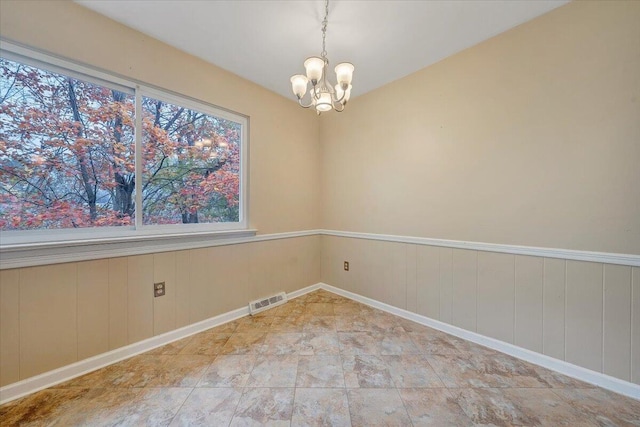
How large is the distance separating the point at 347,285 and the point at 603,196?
7.82 ft

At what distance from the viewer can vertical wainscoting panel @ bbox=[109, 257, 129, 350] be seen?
5.87 ft

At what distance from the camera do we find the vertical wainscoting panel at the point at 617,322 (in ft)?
4.87

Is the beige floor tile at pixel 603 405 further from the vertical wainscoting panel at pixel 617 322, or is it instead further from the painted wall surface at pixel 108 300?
the painted wall surface at pixel 108 300

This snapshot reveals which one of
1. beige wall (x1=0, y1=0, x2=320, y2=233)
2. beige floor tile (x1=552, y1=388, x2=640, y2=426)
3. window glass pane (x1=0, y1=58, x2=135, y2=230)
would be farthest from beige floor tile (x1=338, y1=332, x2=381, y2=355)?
window glass pane (x1=0, y1=58, x2=135, y2=230)

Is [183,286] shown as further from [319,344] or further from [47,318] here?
[319,344]

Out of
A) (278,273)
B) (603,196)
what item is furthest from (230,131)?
(603,196)

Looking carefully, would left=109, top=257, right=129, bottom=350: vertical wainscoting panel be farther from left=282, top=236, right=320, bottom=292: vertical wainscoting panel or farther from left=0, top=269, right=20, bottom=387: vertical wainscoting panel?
left=282, top=236, right=320, bottom=292: vertical wainscoting panel

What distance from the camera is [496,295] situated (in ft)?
6.50

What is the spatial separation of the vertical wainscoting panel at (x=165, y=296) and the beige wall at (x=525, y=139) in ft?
6.92

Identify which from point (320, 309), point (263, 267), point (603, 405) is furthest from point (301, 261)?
point (603, 405)

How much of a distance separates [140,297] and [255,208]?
1.28 metres

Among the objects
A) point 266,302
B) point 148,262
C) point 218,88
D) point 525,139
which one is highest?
point 218,88

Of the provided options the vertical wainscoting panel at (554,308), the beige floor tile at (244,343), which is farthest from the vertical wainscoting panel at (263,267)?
the vertical wainscoting panel at (554,308)

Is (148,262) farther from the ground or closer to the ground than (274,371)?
farther from the ground
